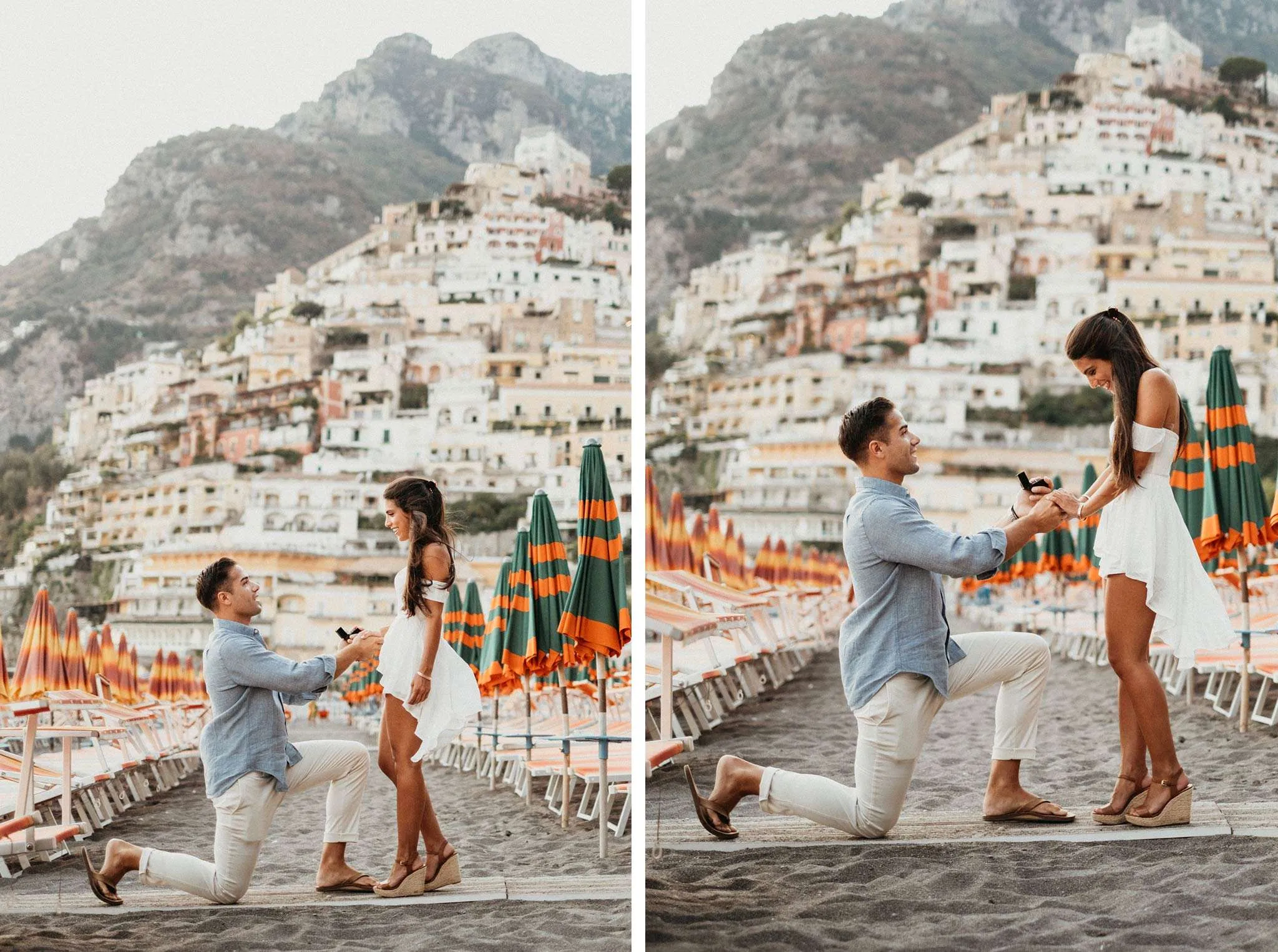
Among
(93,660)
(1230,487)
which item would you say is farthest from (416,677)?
(1230,487)

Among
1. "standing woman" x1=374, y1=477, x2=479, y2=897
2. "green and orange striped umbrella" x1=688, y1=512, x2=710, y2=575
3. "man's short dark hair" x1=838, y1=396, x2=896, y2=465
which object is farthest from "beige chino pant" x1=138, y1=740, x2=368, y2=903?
"green and orange striped umbrella" x1=688, y1=512, x2=710, y2=575

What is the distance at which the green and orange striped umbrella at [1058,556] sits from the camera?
516 cm

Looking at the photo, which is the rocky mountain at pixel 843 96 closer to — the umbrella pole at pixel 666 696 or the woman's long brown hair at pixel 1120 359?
the umbrella pole at pixel 666 696

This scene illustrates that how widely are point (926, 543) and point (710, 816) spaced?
3.54ft

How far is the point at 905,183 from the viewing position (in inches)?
341

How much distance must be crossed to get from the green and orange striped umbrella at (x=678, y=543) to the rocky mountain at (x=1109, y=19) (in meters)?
3.60

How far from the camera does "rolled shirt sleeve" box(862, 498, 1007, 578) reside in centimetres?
297

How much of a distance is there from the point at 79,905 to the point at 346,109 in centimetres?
322

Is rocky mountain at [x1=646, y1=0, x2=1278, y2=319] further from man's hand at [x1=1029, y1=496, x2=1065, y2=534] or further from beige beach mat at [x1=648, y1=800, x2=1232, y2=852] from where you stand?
man's hand at [x1=1029, y1=496, x2=1065, y2=534]

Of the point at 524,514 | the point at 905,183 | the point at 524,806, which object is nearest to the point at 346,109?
the point at 524,514

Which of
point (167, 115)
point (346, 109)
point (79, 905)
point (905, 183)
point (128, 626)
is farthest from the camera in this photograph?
point (905, 183)

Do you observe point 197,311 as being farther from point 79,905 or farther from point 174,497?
point 79,905

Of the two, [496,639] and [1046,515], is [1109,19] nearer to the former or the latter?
[496,639]

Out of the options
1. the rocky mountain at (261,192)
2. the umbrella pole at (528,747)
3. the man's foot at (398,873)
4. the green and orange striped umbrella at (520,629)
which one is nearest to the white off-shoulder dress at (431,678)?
the man's foot at (398,873)
